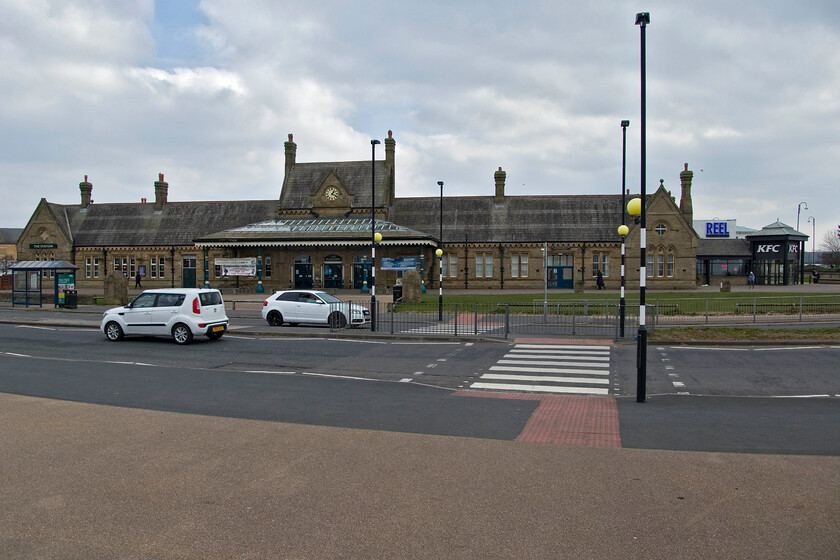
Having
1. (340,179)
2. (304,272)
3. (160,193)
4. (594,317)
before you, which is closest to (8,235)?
(160,193)

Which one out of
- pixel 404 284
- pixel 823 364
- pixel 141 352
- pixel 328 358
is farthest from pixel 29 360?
pixel 404 284

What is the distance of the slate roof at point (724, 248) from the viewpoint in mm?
59812

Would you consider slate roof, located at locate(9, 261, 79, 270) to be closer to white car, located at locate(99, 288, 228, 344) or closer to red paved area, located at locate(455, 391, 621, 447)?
white car, located at locate(99, 288, 228, 344)

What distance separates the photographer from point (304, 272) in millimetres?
49156

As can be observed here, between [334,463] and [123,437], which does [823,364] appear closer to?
[334,463]

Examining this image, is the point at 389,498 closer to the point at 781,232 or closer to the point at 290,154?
the point at 290,154

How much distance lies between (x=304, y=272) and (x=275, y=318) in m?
25.1

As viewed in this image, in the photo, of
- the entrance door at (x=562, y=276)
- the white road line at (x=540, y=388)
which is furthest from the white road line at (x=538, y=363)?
the entrance door at (x=562, y=276)

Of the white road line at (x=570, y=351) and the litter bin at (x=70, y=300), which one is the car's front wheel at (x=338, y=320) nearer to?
the white road line at (x=570, y=351)

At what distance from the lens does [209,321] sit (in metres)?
18.7

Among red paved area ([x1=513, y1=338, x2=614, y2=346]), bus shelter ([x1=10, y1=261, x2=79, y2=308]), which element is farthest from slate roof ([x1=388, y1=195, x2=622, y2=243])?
red paved area ([x1=513, y1=338, x2=614, y2=346])

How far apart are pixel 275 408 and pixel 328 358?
618 cm

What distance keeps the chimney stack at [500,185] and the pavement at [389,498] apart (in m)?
48.1

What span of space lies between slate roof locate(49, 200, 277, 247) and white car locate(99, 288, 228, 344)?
37.7 meters
